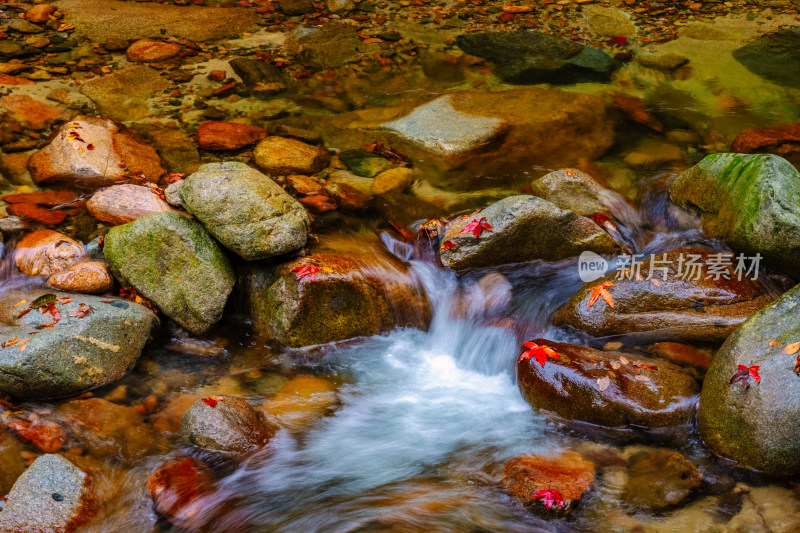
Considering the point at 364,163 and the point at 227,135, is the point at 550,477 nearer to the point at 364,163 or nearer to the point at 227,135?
the point at 364,163

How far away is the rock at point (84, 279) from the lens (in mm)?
5512

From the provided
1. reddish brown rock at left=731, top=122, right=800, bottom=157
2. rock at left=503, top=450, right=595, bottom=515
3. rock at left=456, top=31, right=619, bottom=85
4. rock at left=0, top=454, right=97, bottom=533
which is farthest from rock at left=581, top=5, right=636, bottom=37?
rock at left=0, top=454, right=97, bottom=533

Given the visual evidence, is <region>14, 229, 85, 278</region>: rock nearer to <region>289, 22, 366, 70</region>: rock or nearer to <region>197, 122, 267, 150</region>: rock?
<region>197, 122, 267, 150</region>: rock

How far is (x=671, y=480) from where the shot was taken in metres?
4.15

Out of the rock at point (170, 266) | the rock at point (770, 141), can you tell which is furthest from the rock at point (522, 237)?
the rock at point (770, 141)

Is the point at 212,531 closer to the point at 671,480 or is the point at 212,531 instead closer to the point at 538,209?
the point at 671,480

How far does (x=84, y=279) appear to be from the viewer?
552 centimetres

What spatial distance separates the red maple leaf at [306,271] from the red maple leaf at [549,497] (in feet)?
8.72

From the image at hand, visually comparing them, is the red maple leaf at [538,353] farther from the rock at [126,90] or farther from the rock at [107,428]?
the rock at [126,90]

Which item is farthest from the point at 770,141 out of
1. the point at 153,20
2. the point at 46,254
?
the point at 153,20

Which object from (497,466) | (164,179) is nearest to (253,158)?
(164,179)

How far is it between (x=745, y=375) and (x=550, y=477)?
1562mm

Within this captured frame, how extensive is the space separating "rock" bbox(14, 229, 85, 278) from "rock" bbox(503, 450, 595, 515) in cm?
461

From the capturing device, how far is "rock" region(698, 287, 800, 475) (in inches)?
157
